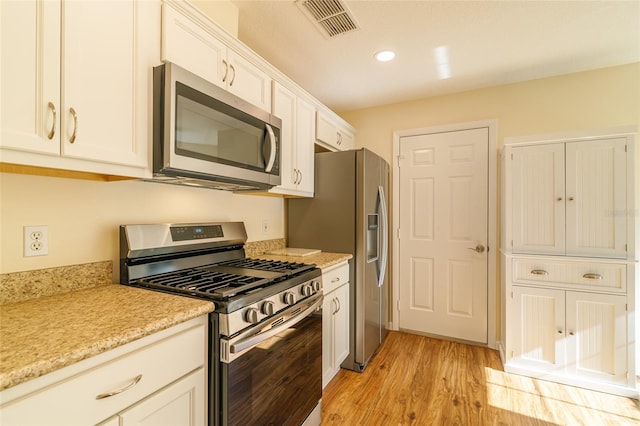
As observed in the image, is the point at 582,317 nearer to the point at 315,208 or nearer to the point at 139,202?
the point at 315,208

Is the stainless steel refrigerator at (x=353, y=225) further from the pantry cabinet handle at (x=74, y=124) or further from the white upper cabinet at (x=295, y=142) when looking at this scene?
the pantry cabinet handle at (x=74, y=124)

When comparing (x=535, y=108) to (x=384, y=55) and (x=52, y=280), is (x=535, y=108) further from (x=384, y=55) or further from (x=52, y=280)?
(x=52, y=280)

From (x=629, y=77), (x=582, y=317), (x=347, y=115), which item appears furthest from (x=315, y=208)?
(x=629, y=77)

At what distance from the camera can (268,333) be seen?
127 centimetres

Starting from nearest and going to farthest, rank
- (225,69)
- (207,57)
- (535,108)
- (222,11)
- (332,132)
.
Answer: (207,57) < (225,69) < (222,11) < (535,108) < (332,132)

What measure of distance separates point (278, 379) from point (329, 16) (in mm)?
2118

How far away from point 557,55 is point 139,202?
318 cm

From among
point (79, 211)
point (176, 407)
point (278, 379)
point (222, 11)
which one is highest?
point (222, 11)

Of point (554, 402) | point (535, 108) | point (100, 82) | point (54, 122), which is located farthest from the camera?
point (535, 108)

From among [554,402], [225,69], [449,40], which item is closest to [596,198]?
[554,402]

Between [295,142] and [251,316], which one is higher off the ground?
[295,142]

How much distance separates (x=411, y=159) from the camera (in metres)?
3.22

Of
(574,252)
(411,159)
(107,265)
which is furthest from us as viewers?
(411,159)

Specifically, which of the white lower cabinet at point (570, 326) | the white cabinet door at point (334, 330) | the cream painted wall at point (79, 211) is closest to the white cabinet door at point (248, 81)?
the cream painted wall at point (79, 211)
